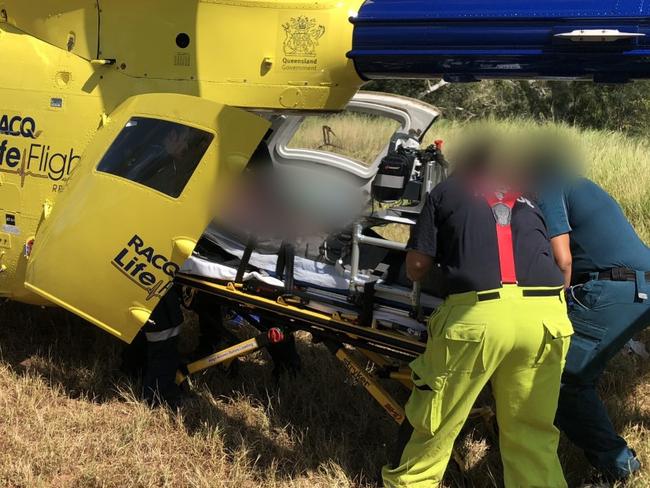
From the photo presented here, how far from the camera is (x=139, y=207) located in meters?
3.67

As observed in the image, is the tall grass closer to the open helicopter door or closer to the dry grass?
the dry grass

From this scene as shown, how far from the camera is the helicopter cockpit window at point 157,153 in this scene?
3648mm

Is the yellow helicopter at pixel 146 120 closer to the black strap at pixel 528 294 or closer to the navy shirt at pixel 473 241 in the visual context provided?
the navy shirt at pixel 473 241

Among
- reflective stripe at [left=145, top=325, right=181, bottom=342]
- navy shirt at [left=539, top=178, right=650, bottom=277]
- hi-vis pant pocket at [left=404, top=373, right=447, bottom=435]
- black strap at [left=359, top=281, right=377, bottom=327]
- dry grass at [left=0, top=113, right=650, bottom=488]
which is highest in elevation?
navy shirt at [left=539, top=178, right=650, bottom=277]

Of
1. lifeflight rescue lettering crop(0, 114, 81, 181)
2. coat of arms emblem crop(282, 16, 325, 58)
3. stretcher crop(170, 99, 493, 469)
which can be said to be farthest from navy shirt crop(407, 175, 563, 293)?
lifeflight rescue lettering crop(0, 114, 81, 181)

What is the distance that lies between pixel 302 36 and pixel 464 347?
1.93m

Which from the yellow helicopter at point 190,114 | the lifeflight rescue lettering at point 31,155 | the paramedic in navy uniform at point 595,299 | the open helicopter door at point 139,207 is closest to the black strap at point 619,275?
the paramedic in navy uniform at point 595,299

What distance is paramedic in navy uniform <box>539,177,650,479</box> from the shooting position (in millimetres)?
3383

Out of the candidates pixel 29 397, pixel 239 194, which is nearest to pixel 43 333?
pixel 29 397

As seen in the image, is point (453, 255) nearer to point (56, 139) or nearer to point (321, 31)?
point (321, 31)

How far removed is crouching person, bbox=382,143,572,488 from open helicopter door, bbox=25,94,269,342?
1164mm

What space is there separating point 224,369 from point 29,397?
1.30 metres

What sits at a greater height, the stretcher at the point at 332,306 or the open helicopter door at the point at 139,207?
the open helicopter door at the point at 139,207

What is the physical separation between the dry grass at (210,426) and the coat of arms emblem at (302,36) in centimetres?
97
